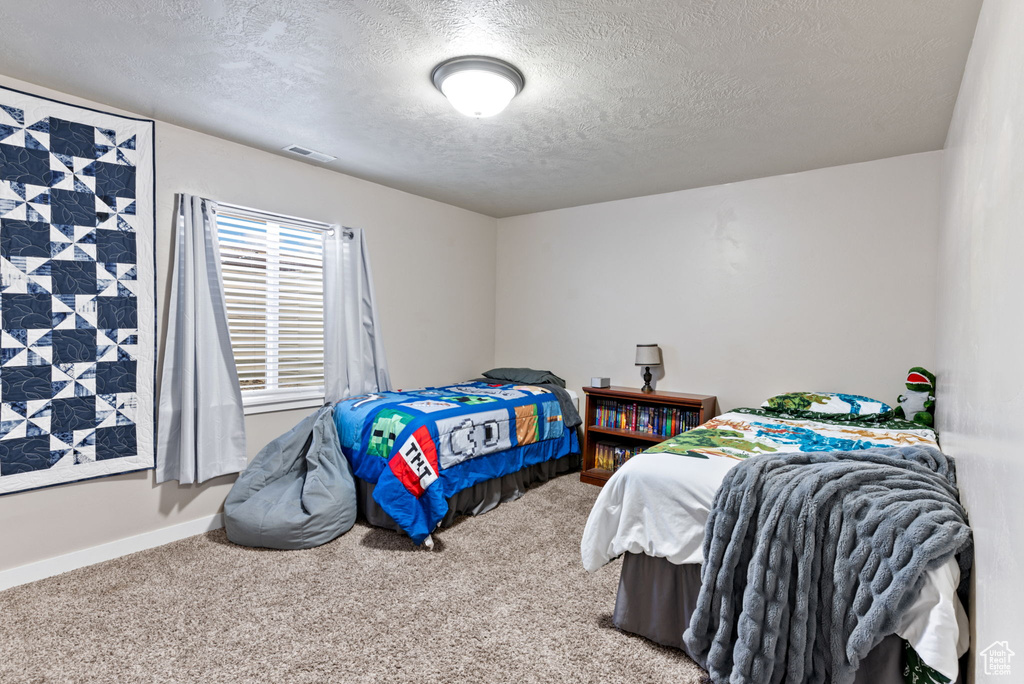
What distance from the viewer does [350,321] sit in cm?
390

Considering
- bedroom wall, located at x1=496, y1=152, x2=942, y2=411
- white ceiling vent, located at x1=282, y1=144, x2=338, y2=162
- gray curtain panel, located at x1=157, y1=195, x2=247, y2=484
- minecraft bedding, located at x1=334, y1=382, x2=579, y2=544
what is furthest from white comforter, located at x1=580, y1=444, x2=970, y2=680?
white ceiling vent, located at x1=282, y1=144, x2=338, y2=162

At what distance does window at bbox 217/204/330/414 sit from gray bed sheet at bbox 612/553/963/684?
2.56 metres

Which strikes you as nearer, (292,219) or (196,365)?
(196,365)

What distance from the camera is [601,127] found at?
298cm

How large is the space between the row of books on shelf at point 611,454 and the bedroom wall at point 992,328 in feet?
7.88

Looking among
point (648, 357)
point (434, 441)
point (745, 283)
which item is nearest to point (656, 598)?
point (434, 441)

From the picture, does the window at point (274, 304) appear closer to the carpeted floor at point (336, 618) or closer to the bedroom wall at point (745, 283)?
the carpeted floor at point (336, 618)

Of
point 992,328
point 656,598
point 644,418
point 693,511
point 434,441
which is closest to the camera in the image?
point 992,328

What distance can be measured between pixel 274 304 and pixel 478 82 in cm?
214

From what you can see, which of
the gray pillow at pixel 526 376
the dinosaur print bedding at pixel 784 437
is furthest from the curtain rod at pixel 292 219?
the dinosaur print bedding at pixel 784 437

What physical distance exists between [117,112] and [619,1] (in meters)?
2.64

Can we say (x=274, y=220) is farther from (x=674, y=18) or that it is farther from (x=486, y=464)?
(x=674, y=18)

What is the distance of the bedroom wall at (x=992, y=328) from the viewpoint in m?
1.04

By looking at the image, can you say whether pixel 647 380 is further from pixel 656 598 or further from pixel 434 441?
pixel 656 598
